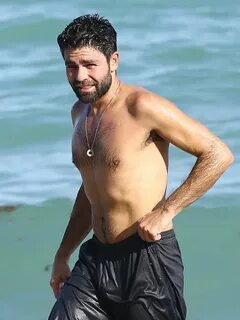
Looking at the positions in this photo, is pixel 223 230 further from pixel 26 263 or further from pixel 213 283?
pixel 26 263

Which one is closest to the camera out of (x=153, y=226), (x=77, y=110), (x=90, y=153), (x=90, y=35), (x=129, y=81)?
(x=153, y=226)

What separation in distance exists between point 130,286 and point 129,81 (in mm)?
6835

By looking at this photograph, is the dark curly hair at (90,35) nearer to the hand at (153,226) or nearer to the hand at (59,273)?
the hand at (153,226)

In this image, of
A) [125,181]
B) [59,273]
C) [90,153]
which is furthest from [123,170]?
[59,273]

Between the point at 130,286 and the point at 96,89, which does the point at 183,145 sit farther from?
the point at 130,286

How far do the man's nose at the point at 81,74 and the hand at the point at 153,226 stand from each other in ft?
1.85

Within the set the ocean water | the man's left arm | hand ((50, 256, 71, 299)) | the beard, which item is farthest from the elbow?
the ocean water

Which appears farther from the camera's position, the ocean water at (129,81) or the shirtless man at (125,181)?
the ocean water at (129,81)

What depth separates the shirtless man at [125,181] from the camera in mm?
4594

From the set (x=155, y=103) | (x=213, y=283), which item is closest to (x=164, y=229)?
(x=155, y=103)

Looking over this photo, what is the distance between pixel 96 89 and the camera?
4.67 m

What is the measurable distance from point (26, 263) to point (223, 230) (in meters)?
1.30

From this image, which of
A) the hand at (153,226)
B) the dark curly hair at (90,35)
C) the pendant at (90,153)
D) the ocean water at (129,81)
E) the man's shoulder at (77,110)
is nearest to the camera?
the hand at (153,226)

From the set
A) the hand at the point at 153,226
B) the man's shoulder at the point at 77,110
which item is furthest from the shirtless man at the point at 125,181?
the man's shoulder at the point at 77,110
